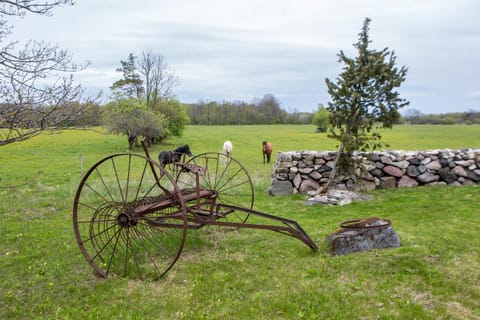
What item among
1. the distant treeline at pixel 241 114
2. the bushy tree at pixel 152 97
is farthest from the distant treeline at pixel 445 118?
the bushy tree at pixel 152 97

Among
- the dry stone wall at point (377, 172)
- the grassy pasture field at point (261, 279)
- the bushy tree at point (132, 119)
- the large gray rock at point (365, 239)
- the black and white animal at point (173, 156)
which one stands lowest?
the grassy pasture field at point (261, 279)

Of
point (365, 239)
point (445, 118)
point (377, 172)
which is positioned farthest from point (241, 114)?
point (365, 239)

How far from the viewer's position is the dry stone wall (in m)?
11.3

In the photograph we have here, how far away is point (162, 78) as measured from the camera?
132 feet

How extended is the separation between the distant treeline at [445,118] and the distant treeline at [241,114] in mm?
20586

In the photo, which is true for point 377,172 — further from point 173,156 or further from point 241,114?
point 241,114

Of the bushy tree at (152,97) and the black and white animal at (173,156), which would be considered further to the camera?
the bushy tree at (152,97)

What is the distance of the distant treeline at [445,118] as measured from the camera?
68250 millimetres

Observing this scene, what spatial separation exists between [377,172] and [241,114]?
6875cm

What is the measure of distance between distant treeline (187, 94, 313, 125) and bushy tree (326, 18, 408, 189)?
219 feet

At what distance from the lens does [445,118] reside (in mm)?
71188

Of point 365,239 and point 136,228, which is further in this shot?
point 365,239

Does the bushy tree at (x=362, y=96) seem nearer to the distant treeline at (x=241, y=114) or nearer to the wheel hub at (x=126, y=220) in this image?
the wheel hub at (x=126, y=220)

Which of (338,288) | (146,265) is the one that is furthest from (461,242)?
(146,265)
